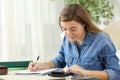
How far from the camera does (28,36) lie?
13.7ft

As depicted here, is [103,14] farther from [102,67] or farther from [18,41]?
[102,67]

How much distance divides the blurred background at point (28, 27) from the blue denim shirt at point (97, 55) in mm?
2023

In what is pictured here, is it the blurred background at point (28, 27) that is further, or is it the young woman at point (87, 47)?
the blurred background at point (28, 27)

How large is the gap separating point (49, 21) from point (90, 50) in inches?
90.4

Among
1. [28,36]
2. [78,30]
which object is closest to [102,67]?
[78,30]

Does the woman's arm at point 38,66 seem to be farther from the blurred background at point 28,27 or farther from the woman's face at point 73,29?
the blurred background at point 28,27

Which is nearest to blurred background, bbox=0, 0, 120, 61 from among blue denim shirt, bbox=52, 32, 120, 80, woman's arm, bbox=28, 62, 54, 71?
woman's arm, bbox=28, 62, 54, 71

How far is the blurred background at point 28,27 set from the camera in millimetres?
4062

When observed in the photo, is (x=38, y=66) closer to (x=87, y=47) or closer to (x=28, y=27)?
(x=87, y=47)

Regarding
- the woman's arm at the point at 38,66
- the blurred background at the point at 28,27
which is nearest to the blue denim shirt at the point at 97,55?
the woman's arm at the point at 38,66

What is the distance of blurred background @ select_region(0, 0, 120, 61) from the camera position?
406cm

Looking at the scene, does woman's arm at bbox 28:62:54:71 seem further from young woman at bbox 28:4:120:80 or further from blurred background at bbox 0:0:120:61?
blurred background at bbox 0:0:120:61

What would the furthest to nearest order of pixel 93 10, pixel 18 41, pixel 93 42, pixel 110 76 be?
pixel 18 41, pixel 93 10, pixel 93 42, pixel 110 76

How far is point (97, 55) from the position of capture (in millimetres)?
2016
